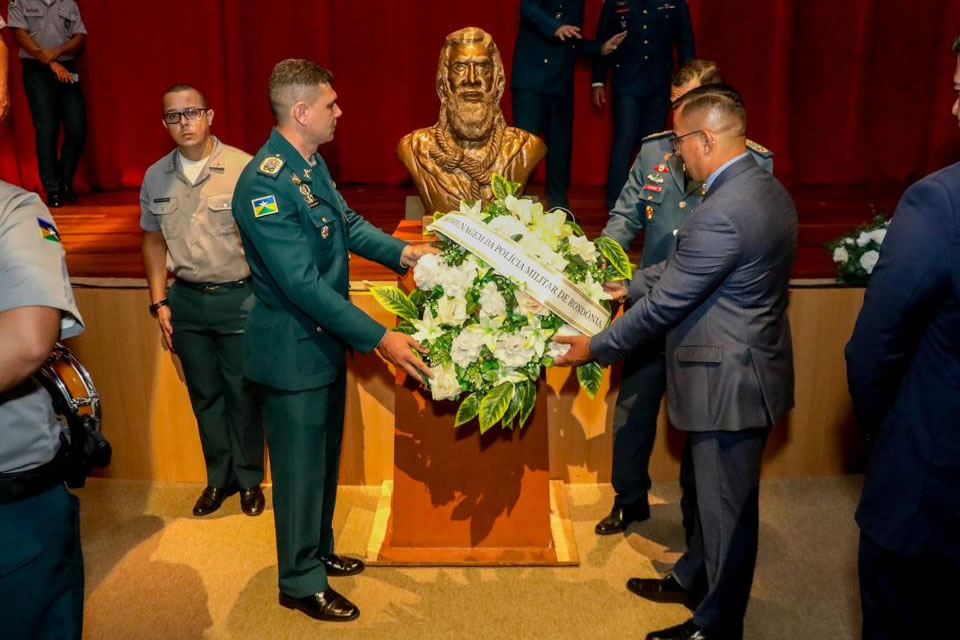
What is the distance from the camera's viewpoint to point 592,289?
8.50 ft

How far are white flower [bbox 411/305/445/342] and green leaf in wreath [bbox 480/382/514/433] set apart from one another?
22 cm

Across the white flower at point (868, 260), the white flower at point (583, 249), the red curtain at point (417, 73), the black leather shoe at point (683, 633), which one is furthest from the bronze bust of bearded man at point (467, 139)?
the red curtain at point (417, 73)

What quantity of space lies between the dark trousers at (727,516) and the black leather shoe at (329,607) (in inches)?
40.4

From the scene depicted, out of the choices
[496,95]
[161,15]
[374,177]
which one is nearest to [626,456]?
[496,95]

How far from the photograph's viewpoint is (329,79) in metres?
2.51

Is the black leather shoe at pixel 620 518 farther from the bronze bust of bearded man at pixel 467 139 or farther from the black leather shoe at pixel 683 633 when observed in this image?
the bronze bust of bearded man at pixel 467 139

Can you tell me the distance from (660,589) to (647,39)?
293 centimetres

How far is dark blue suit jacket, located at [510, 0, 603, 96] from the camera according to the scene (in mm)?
4422

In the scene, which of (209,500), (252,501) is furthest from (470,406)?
(209,500)

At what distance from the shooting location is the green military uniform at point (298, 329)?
2414 millimetres

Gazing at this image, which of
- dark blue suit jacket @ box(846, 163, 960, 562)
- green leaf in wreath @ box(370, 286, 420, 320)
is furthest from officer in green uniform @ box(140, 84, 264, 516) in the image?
dark blue suit jacket @ box(846, 163, 960, 562)

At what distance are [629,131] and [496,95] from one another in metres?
1.59

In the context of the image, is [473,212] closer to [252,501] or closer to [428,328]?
Result: [428,328]

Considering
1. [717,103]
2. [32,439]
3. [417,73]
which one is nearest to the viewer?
[32,439]
